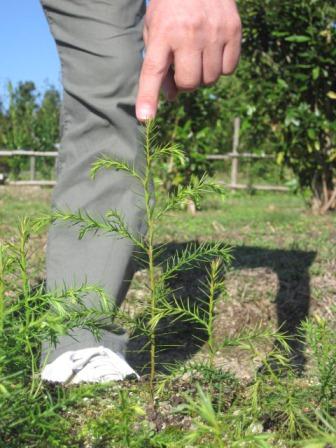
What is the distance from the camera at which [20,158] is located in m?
17.5

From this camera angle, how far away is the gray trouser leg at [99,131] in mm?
1933

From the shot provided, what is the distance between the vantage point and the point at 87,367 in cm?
163

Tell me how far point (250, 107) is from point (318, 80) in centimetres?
80

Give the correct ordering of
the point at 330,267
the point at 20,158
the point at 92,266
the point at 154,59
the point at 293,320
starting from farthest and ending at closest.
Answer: the point at 20,158
the point at 330,267
the point at 293,320
the point at 92,266
the point at 154,59

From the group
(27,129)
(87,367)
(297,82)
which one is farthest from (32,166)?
(87,367)

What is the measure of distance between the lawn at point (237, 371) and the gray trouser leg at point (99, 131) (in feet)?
0.78

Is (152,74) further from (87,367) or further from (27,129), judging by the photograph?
(27,129)

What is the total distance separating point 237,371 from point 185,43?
140 centimetres

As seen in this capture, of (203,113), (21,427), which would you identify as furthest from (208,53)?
(203,113)

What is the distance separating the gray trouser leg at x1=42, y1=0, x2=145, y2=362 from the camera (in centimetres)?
193

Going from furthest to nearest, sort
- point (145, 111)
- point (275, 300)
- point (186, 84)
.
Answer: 1. point (275, 300)
2. point (186, 84)
3. point (145, 111)

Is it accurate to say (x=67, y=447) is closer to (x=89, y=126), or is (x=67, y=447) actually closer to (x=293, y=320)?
(x=89, y=126)

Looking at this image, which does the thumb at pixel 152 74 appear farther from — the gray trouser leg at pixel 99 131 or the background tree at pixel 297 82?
the background tree at pixel 297 82

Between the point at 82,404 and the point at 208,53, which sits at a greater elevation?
the point at 208,53
